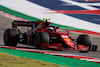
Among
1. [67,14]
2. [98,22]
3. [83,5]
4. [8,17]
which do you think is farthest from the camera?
[83,5]

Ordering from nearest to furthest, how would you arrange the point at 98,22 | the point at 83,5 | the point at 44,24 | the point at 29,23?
the point at 44,24 < the point at 29,23 < the point at 98,22 < the point at 83,5

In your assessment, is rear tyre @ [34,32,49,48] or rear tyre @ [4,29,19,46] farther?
rear tyre @ [4,29,19,46]

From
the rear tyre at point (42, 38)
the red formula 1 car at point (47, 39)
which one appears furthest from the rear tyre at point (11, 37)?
the rear tyre at point (42, 38)

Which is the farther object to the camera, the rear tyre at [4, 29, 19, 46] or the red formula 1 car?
the rear tyre at [4, 29, 19, 46]

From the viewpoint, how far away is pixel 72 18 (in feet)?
105

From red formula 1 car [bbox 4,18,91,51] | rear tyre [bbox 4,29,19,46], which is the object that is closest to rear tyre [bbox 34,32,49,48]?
red formula 1 car [bbox 4,18,91,51]

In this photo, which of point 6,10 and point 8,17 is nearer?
point 8,17

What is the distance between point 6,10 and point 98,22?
1088 centimetres

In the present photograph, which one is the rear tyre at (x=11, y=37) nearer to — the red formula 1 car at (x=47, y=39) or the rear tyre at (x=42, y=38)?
the red formula 1 car at (x=47, y=39)

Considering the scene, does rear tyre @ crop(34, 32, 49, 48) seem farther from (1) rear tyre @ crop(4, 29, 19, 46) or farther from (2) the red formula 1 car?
(1) rear tyre @ crop(4, 29, 19, 46)

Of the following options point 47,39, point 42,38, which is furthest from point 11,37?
point 47,39

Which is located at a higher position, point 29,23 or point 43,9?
point 43,9

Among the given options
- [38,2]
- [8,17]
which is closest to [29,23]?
[8,17]

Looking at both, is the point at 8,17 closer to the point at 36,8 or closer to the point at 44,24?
the point at 36,8
